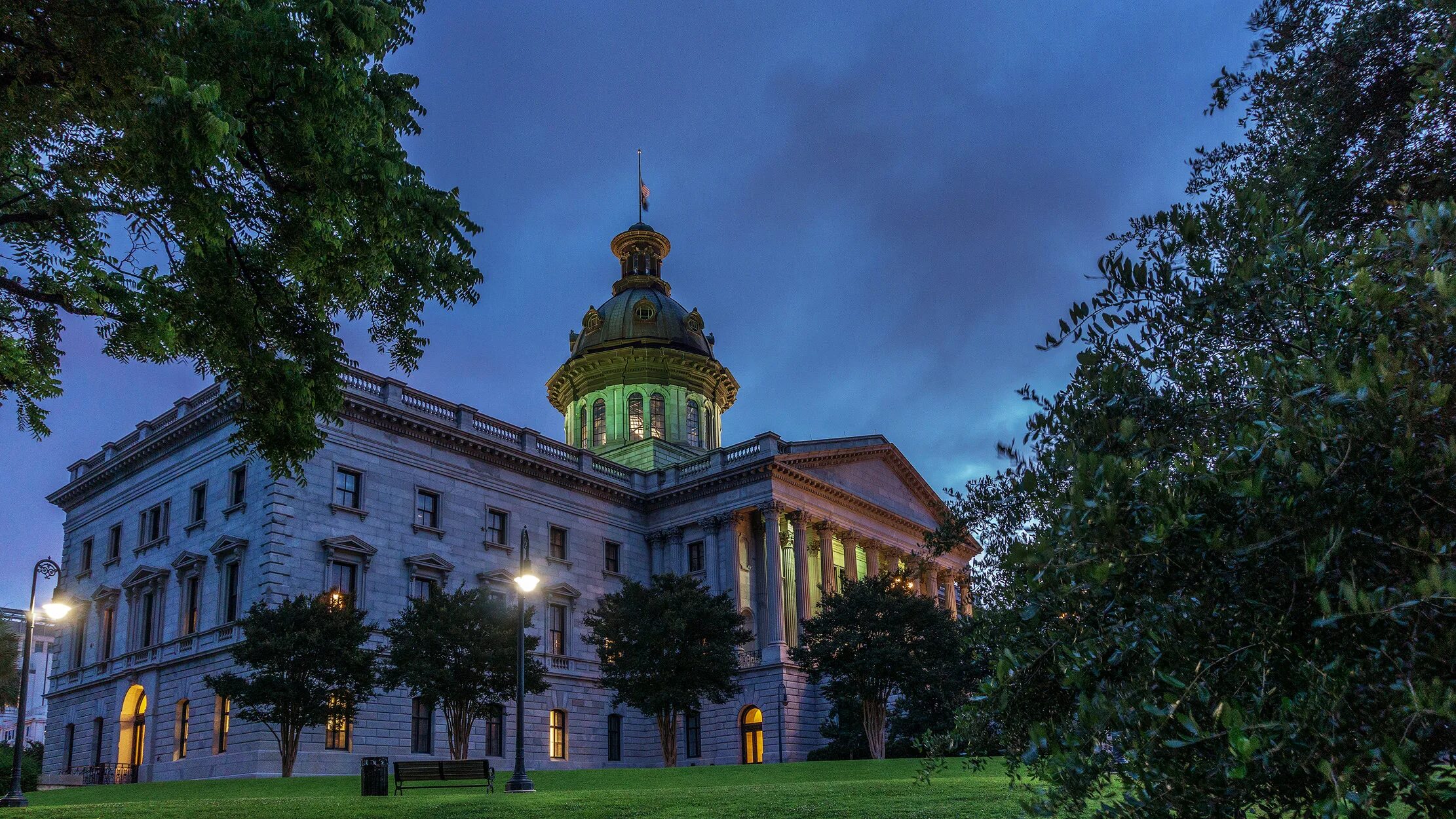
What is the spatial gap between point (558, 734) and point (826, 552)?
1616cm

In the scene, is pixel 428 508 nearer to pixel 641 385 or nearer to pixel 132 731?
pixel 132 731

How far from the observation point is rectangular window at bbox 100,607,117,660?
42.8 metres

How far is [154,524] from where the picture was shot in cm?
4238

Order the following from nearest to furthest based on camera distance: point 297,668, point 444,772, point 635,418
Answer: point 444,772
point 297,668
point 635,418

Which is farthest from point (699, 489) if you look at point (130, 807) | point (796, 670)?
point (130, 807)

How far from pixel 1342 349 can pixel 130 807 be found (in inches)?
695

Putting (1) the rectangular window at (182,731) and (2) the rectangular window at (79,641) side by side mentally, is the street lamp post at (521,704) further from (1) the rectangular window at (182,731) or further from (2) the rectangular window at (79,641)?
(2) the rectangular window at (79,641)

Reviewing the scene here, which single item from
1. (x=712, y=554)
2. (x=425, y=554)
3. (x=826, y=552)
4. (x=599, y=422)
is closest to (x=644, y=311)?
(x=599, y=422)

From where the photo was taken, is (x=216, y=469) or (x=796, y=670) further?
(x=796, y=670)

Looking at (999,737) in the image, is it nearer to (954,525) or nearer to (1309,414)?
(1309,414)

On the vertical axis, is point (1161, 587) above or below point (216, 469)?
below

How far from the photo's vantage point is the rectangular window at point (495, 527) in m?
44.6

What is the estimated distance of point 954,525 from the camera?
14359 mm

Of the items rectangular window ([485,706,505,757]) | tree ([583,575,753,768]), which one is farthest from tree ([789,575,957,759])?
rectangular window ([485,706,505,757])
